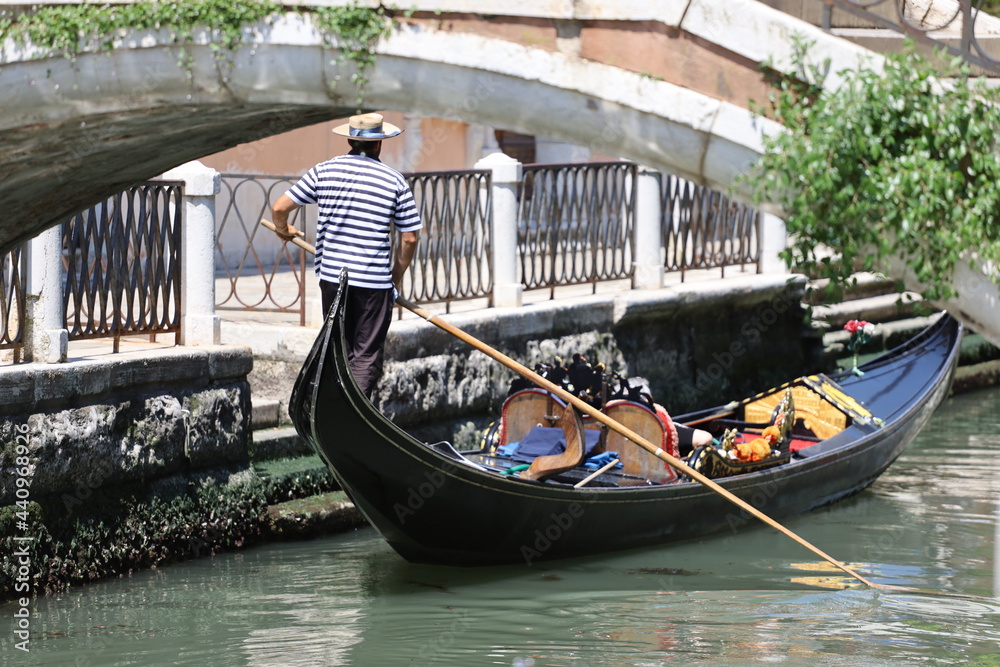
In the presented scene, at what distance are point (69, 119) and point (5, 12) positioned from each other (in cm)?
30

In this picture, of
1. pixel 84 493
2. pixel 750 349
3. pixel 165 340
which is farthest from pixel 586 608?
pixel 750 349

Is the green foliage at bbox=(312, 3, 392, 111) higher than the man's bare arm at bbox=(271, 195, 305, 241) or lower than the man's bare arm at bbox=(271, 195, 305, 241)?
higher

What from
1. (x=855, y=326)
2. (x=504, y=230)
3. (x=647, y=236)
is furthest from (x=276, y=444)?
(x=855, y=326)

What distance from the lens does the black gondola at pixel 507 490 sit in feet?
17.9

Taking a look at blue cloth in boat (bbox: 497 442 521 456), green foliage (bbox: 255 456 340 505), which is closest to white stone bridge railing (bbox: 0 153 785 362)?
green foliage (bbox: 255 456 340 505)

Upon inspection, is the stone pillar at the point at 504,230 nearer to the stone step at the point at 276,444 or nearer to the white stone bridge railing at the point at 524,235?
the white stone bridge railing at the point at 524,235

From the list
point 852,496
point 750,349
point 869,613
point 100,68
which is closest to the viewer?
point 100,68

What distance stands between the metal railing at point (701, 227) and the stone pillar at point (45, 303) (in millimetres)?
4476

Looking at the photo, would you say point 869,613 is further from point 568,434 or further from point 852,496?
point 852,496

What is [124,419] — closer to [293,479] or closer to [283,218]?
[293,479]

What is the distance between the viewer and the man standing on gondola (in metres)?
5.46

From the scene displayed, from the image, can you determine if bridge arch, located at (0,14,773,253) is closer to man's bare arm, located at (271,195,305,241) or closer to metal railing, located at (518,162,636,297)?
man's bare arm, located at (271,195,305,241)

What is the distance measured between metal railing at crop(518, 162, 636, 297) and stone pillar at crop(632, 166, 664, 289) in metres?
0.07

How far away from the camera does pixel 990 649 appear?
16.6 ft
